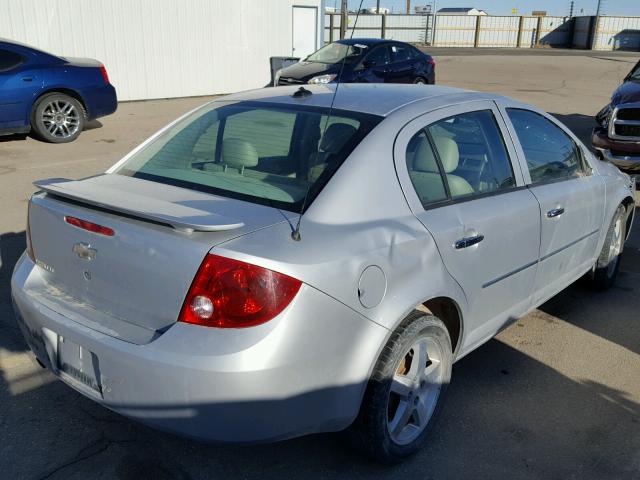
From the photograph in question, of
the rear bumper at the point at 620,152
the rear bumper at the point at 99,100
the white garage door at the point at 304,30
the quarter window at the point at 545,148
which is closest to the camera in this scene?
the quarter window at the point at 545,148

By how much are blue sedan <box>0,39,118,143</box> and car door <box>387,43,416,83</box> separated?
695 cm

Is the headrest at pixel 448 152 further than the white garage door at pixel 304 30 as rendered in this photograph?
No

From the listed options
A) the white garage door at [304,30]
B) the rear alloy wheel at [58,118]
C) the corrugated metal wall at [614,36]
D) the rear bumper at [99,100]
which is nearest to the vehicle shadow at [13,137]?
the rear alloy wheel at [58,118]

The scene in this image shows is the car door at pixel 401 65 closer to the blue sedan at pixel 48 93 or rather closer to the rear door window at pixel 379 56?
the rear door window at pixel 379 56

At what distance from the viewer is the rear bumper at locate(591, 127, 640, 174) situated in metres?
8.59

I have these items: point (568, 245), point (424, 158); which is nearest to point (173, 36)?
point (568, 245)

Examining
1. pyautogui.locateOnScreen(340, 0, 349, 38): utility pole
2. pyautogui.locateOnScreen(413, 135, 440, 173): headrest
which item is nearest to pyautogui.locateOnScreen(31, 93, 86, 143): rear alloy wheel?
pyautogui.locateOnScreen(340, 0, 349, 38): utility pole

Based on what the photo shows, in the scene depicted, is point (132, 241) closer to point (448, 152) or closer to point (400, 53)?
point (448, 152)

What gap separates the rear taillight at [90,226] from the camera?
263 cm

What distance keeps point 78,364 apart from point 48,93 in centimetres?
875

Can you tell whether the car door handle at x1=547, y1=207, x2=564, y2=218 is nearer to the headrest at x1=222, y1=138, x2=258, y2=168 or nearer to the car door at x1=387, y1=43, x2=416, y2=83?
the headrest at x1=222, y1=138, x2=258, y2=168

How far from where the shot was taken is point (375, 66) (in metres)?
15.0

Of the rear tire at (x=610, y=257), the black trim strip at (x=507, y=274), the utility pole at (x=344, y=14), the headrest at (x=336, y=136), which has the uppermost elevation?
the utility pole at (x=344, y=14)

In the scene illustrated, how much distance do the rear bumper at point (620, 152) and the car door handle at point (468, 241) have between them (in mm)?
6371
